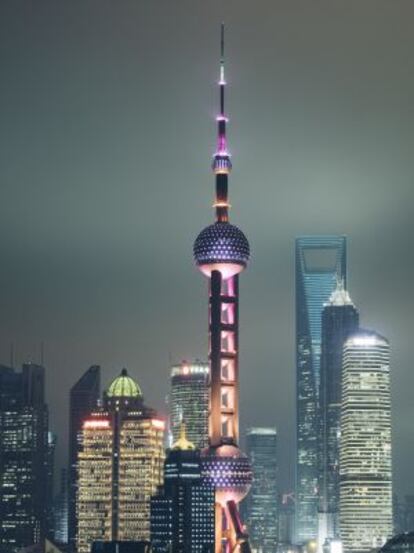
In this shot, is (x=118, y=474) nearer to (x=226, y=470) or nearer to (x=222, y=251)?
(x=226, y=470)

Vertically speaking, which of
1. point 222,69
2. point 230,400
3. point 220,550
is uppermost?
point 222,69

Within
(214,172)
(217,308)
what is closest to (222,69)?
(214,172)

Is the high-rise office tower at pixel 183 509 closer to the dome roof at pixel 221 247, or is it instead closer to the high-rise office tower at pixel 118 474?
the high-rise office tower at pixel 118 474

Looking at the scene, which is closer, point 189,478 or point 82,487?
point 189,478

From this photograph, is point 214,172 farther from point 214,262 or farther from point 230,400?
point 230,400

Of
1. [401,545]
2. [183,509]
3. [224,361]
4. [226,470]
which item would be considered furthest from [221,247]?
[401,545]

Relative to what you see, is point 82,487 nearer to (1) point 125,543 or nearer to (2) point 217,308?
(1) point 125,543

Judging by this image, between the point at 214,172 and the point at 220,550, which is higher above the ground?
the point at 214,172
